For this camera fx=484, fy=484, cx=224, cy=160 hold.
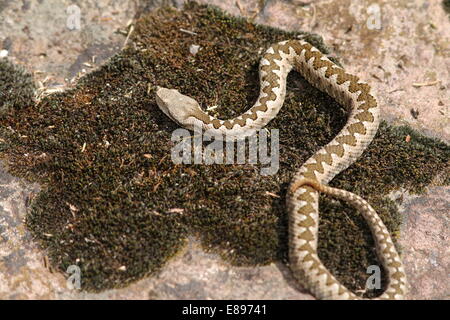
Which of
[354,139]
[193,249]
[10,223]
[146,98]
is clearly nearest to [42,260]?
[10,223]

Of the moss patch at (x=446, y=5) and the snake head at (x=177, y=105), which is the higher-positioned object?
the moss patch at (x=446, y=5)

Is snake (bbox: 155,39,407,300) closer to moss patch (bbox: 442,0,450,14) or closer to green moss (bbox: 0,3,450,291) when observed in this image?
green moss (bbox: 0,3,450,291)

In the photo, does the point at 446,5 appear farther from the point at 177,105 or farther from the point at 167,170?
the point at 167,170

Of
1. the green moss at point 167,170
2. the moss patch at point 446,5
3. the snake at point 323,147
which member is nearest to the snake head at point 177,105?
the snake at point 323,147

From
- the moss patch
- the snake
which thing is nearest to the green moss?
the snake

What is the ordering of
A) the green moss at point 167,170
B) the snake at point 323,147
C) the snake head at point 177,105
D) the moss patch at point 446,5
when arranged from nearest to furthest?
the snake at point 323,147 < the green moss at point 167,170 < the snake head at point 177,105 < the moss patch at point 446,5

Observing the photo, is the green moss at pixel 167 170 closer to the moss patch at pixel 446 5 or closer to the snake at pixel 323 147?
the snake at pixel 323 147
